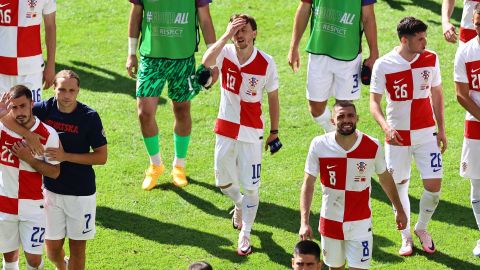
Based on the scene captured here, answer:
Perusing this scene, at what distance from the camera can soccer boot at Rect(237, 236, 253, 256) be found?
1015 cm

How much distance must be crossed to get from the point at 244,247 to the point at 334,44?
2372 mm

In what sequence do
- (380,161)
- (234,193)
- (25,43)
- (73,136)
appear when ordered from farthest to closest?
(25,43), (234,193), (73,136), (380,161)

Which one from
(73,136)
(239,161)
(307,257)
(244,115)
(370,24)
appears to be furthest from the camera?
(370,24)

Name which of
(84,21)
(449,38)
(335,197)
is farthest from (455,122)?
(84,21)

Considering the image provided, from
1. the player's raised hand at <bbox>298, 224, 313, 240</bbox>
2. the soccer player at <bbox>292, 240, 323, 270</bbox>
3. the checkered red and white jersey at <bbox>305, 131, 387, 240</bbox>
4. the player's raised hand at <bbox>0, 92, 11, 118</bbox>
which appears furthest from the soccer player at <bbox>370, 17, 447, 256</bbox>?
the player's raised hand at <bbox>0, 92, 11, 118</bbox>

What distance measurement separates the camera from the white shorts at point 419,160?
10.1m

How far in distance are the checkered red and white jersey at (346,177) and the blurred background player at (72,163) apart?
1.76 m

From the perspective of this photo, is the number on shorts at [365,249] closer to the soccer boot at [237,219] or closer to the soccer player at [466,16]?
the soccer boot at [237,219]

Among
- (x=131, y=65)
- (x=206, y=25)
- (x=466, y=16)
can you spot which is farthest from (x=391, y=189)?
(x=131, y=65)

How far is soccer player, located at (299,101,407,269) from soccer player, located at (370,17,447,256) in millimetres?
1165

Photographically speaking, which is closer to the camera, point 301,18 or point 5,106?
point 5,106

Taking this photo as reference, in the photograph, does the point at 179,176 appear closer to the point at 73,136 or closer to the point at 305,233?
the point at 73,136

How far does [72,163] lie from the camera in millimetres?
8938

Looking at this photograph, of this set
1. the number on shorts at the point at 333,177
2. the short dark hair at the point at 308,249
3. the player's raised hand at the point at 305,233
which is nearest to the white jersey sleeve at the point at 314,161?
the number on shorts at the point at 333,177
